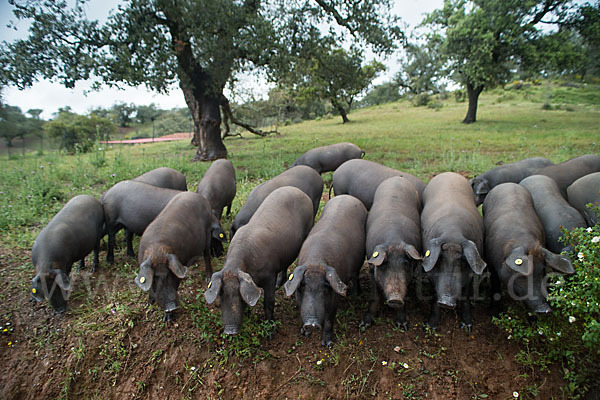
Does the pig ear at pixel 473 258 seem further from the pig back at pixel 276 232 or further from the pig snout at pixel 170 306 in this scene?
the pig snout at pixel 170 306

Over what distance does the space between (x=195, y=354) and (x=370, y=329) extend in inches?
76.2

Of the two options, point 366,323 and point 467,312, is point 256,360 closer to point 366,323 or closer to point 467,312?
point 366,323

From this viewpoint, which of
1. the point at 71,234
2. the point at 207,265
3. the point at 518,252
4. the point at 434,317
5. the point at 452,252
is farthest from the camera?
the point at 207,265

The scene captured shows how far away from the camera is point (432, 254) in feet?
12.3

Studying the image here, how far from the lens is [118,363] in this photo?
3836 millimetres

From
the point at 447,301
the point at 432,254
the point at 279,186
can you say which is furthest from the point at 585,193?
the point at 279,186

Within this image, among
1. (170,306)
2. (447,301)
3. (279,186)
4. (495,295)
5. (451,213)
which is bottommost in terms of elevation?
(495,295)

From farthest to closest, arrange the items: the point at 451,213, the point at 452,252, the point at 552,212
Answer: the point at 552,212 → the point at 451,213 → the point at 452,252

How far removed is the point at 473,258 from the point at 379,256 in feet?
3.00

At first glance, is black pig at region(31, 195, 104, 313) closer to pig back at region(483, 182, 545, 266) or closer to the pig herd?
the pig herd

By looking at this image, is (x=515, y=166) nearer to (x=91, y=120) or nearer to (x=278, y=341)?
(x=278, y=341)

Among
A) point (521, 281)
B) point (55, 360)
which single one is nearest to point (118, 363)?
point (55, 360)

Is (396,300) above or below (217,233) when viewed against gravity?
below

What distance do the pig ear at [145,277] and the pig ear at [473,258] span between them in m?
3.33
